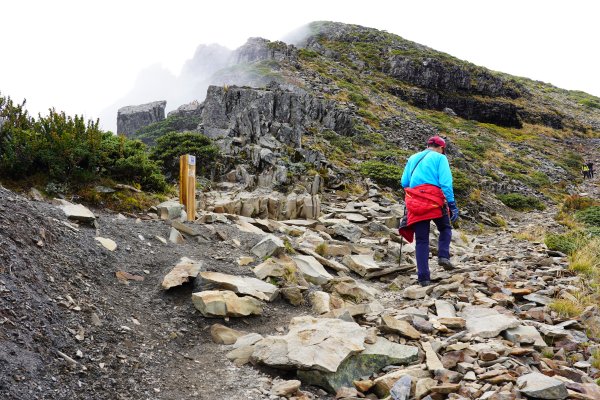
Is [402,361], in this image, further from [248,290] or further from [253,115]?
[253,115]

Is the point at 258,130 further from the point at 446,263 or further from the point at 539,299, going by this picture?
the point at 539,299

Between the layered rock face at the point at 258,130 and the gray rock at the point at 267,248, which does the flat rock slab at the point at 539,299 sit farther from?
the layered rock face at the point at 258,130

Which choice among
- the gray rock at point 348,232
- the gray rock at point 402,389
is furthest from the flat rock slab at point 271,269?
the gray rock at point 348,232

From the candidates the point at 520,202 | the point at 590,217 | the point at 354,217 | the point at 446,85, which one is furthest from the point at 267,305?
the point at 446,85

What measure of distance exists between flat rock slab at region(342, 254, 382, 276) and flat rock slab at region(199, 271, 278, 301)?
255 cm

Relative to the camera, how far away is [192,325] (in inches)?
182

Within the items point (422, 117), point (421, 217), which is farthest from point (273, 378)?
point (422, 117)

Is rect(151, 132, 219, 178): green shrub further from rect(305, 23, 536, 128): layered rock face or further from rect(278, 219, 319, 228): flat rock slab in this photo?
rect(305, 23, 536, 128): layered rock face

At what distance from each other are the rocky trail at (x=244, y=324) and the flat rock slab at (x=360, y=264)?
24.0 inches

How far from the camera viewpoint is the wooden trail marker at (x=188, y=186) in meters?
8.16

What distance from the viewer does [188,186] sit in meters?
8.23

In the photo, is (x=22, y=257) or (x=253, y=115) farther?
(x=253, y=115)

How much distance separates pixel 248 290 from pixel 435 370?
7.90 ft

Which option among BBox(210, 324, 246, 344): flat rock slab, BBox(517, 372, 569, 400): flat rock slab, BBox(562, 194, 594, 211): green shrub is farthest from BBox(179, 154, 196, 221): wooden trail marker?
BBox(562, 194, 594, 211): green shrub
